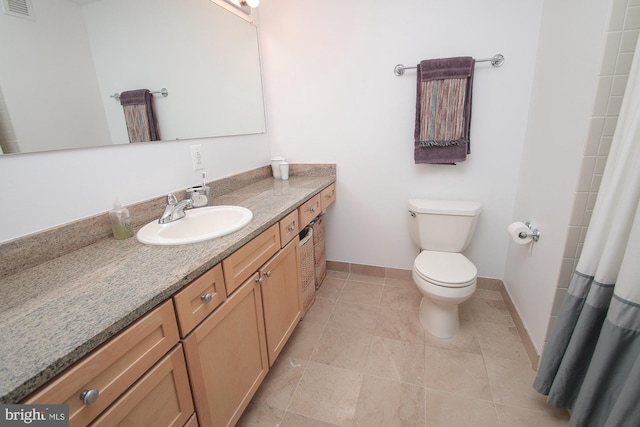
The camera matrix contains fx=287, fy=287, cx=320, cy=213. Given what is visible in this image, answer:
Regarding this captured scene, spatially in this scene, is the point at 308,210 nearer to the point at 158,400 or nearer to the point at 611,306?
the point at 158,400

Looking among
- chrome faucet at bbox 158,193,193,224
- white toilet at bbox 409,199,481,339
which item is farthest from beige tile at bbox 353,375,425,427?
chrome faucet at bbox 158,193,193,224

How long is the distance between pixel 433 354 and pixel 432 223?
80 centimetres

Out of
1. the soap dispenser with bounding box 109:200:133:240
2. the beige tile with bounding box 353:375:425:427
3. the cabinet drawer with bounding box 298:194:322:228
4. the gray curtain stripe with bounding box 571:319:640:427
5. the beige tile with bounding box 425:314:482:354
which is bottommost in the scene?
the beige tile with bounding box 353:375:425:427

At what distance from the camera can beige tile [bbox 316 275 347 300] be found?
7.19 feet

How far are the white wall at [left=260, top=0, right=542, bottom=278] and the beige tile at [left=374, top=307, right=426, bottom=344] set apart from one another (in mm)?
488

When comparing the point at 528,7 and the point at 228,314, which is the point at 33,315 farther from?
the point at 528,7

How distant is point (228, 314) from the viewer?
1036 mm

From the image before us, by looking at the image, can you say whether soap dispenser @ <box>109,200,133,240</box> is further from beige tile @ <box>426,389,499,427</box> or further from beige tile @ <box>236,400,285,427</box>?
beige tile @ <box>426,389,499,427</box>

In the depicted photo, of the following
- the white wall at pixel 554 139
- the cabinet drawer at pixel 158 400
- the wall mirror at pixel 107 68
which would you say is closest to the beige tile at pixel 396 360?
the white wall at pixel 554 139

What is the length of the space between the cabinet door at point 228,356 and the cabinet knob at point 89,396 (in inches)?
10.0

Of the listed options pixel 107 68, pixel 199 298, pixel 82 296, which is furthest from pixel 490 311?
pixel 107 68

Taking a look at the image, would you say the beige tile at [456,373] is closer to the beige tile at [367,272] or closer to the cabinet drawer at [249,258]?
the beige tile at [367,272]

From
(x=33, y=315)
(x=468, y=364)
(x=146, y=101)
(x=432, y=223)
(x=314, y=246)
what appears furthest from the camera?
(x=314, y=246)

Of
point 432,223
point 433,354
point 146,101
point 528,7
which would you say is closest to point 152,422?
point 146,101
